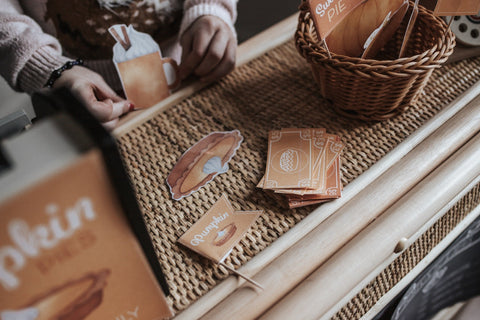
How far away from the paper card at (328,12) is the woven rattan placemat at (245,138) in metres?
0.18

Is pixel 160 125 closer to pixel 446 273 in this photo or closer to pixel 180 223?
pixel 180 223

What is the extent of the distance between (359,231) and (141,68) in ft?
1.74

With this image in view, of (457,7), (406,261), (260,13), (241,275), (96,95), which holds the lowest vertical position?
(406,261)

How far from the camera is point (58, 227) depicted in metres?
0.26

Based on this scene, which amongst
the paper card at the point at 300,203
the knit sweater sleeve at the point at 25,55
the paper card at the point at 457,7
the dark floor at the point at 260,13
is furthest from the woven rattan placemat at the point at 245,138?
the dark floor at the point at 260,13

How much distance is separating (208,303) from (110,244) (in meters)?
0.24

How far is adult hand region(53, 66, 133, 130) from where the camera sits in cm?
73

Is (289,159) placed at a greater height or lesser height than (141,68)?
lesser

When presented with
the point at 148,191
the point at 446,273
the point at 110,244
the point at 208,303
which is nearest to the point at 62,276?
the point at 110,244

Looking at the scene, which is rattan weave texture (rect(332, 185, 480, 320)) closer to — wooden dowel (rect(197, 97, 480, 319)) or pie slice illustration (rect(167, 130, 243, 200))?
wooden dowel (rect(197, 97, 480, 319))

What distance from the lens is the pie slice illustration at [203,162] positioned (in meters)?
0.65

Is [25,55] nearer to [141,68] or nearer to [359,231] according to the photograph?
[141,68]

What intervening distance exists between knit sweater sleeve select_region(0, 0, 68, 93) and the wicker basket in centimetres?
56

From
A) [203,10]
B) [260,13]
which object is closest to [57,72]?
[203,10]
